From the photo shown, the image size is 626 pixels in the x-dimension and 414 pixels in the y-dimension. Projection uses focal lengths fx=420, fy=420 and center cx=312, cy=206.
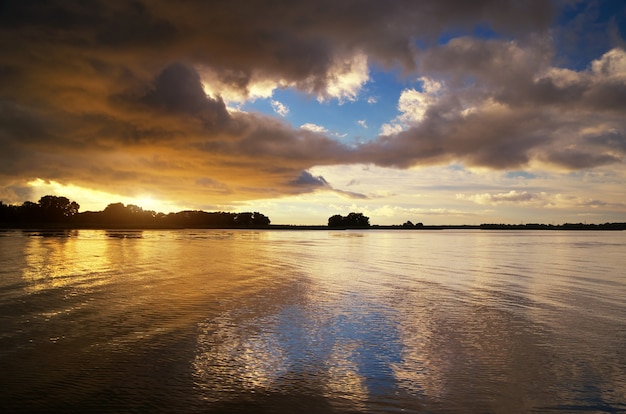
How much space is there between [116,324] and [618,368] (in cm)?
1578

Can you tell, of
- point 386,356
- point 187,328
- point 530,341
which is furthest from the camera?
point 187,328

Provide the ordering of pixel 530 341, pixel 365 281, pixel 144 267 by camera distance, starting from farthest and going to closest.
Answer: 1. pixel 144 267
2. pixel 365 281
3. pixel 530 341

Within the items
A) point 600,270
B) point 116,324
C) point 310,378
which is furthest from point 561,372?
point 600,270

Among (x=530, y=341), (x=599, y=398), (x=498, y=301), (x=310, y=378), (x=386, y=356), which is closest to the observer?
(x=599, y=398)

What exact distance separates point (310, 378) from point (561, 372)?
6.35m

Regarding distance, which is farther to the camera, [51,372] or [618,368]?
[618,368]

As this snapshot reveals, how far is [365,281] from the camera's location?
93.1 feet

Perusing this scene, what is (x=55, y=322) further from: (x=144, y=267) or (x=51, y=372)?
(x=144, y=267)

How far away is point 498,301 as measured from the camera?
20.9 m

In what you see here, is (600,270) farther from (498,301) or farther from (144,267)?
(144,267)

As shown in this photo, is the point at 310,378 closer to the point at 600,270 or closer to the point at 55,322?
the point at 55,322

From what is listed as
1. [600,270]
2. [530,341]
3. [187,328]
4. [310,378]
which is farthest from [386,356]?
[600,270]

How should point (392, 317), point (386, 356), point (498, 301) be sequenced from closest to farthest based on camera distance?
point (386, 356) < point (392, 317) < point (498, 301)

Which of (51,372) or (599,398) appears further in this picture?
(51,372)
